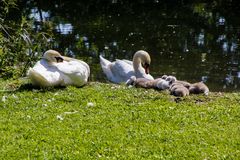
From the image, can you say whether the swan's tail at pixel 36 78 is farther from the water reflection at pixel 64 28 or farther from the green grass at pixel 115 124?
the water reflection at pixel 64 28

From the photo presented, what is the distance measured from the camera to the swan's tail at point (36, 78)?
9.27 m

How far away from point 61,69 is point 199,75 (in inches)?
177

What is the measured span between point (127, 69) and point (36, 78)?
348 centimetres

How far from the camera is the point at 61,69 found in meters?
9.93

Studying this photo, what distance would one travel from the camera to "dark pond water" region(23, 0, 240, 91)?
13750 millimetres

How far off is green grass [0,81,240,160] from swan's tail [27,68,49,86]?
17 centimetres

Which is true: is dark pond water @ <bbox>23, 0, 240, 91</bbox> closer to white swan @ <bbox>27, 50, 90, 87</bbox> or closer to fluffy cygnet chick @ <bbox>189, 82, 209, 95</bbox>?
fluffy cygnet chick @ <bbox>189, 82, 209, 95</bbox>

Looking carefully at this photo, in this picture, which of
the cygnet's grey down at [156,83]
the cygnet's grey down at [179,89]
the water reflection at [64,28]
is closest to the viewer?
the cygnet's grey down at [179,89]

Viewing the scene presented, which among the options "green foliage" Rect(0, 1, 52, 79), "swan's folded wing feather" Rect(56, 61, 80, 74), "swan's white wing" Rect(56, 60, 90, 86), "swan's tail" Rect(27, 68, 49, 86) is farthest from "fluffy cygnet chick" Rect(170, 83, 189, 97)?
"green foliage" Rect(0, 1, 52, 79)

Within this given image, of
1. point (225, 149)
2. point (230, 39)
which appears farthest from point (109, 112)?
point (230, 39)

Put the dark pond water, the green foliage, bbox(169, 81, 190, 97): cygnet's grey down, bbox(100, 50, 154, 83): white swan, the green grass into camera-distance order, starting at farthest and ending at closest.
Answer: the dark pond water, bbox(100, 50, 154, 83): white swan, the green foliage, bbox(169, 81, 190, 97): cygnet's grey down, the green grass

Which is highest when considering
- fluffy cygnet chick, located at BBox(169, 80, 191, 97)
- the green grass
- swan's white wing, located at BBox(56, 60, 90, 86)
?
swan's white wing, located at BBox(56, 60, 90, 86)

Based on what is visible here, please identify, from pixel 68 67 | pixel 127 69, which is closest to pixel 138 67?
pixel 127 69

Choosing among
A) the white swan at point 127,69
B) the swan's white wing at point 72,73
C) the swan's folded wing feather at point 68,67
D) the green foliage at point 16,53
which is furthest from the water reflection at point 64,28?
the swan's white wing at point 72,73
